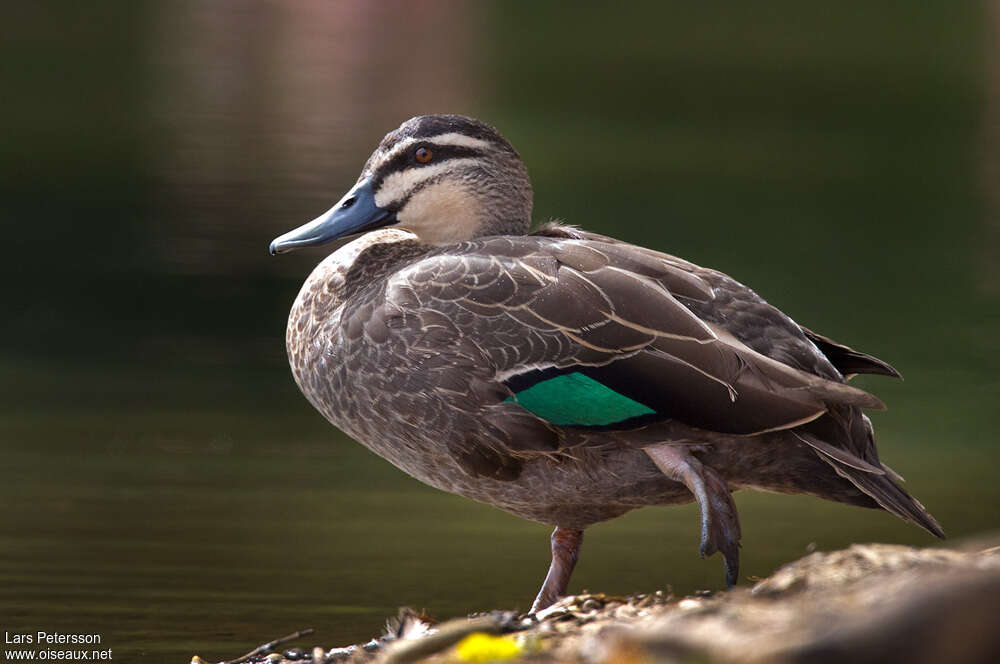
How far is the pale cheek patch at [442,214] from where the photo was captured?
22.6 feet

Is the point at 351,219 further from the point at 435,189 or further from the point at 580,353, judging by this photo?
the point at 580,353

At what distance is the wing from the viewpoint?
578 centimetres

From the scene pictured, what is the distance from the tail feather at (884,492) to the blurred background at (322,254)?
233 cm

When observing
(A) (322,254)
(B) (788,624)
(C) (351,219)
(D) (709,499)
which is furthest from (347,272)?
(A) (322,254)

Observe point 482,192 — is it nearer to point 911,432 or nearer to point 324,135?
point 911,432

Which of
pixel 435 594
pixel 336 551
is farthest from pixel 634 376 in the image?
pixel 336 551

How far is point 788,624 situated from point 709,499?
1.97m

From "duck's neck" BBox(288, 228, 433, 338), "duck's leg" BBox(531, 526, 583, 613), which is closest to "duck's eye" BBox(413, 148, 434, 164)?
"duck's neck" BBox(288, 228, 433, 338)

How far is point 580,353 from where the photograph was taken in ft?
19.2

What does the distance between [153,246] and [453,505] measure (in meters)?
6.69

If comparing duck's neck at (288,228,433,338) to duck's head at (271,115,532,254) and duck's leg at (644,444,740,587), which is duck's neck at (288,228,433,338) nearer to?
duck's head at (271,115,532,254)

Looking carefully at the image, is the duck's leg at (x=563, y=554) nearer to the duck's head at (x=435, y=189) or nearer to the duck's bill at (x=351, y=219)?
the duck's head at (x=435, y=189)

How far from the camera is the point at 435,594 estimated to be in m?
8.02

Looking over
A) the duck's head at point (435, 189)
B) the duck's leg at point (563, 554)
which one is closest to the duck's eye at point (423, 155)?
the duck's head at point (435, 189)
